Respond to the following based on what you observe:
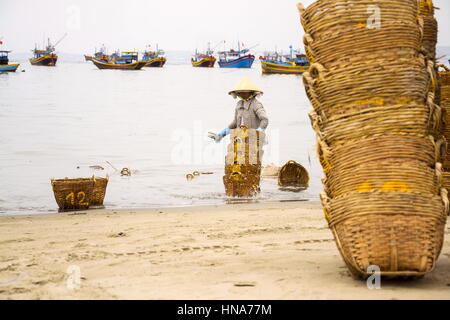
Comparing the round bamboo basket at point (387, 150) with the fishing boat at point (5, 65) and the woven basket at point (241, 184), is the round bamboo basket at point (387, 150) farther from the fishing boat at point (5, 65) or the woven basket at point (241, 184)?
the fishing boat at point (5, 65)

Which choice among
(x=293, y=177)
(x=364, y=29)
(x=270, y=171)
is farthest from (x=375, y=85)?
(x=270, y=171)

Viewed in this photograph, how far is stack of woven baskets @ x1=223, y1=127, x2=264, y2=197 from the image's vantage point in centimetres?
957

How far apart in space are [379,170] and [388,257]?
50cm

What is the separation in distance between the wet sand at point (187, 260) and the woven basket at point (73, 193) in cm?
98

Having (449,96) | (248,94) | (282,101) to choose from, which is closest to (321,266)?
(449,96)

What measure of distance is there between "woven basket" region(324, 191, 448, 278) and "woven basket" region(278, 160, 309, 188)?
7339mm

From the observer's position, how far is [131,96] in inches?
1917

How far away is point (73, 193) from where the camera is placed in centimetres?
906

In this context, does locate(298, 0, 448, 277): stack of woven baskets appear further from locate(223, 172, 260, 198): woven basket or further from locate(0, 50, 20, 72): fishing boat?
locate(0, 50, 20, 72): fishing boat

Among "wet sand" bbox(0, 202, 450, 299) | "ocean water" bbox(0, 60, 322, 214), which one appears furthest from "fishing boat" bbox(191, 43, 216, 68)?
"wet sand" bbox(0, 202, 450, 299)

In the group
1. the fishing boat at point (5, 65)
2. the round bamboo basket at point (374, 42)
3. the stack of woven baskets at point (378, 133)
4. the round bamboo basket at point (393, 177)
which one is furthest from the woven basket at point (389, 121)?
the fishing boat at point (5, 65)

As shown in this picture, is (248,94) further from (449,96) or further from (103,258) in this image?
(103,258)

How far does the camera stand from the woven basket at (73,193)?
902 cm

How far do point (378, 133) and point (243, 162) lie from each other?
5638mm
